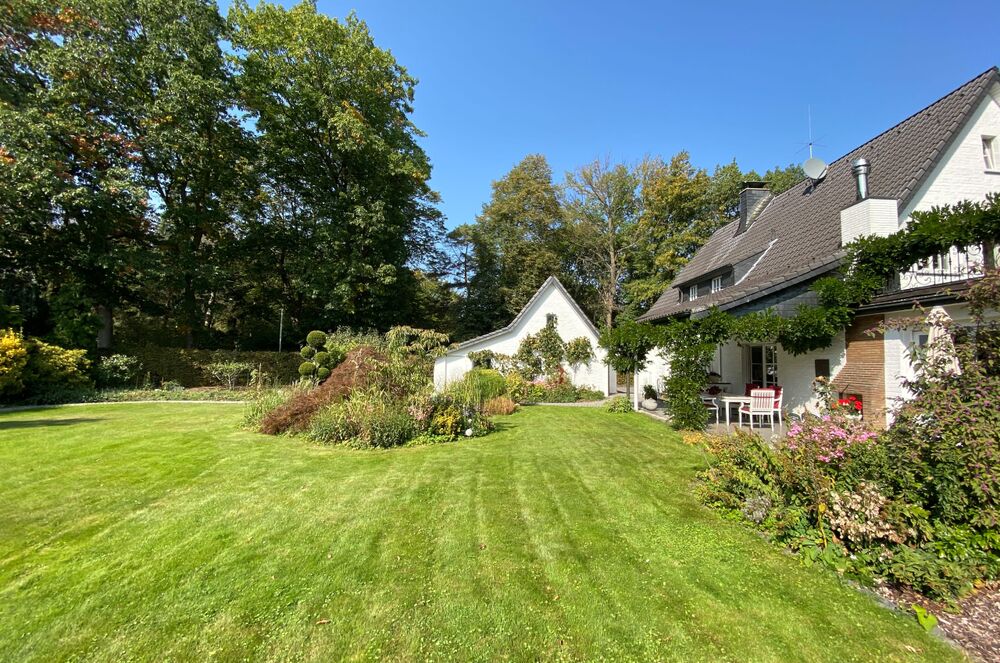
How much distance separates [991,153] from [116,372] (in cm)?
2902

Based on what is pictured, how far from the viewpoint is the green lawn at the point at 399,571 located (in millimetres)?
2373

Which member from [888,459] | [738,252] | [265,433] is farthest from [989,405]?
[738,252]

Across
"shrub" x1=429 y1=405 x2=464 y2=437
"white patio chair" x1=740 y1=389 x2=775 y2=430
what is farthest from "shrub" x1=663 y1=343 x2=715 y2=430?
"shrub" x1=429 y1=405 x2=464 y2=437

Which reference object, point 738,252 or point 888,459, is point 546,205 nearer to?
point 738,252

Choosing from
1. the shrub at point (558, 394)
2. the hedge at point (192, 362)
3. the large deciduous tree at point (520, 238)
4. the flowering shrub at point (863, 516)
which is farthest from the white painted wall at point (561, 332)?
the flowering shrub at point (863, 516)

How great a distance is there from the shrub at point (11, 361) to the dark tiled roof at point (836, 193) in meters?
20.8

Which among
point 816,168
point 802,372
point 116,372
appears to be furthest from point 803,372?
point 116,372

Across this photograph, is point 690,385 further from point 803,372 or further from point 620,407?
point 620,407

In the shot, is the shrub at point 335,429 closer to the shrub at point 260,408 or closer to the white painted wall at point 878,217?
the shrub at point 260,408

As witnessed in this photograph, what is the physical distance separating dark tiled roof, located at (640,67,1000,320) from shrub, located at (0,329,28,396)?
819 inches

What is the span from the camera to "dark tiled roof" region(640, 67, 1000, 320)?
352 inches

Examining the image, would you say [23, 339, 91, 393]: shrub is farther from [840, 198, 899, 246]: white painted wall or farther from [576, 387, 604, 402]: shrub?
[840, 198, 899, 246]: white painted wall

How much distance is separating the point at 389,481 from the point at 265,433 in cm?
464

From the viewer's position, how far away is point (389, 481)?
17.5 ft
